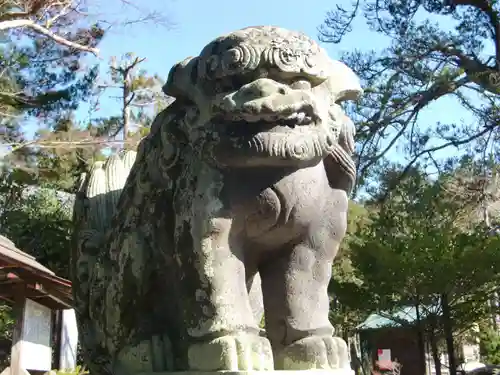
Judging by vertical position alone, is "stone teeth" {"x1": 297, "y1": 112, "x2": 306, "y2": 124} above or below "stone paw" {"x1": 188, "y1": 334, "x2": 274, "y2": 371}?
above

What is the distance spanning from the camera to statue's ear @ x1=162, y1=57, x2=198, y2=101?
5.54ft

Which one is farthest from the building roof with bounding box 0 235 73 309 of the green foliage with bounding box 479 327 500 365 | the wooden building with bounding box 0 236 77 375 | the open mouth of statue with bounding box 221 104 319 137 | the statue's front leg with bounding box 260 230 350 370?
the green foliage with bounding box 479 327 500 365

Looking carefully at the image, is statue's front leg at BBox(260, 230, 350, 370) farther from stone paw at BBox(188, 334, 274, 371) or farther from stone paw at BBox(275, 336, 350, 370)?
stone paw at BBox(188, 334, 274, 371)

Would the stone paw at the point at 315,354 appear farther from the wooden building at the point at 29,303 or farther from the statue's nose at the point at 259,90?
the wooden building at the point at 29,303

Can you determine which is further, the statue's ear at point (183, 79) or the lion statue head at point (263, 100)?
the statue's ear at point (183, 79)

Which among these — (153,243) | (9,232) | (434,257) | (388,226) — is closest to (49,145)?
(9,232)

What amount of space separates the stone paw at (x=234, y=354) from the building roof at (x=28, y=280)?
15.5 feet

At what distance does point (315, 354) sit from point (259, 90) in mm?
709

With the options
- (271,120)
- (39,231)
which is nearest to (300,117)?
(271,120)

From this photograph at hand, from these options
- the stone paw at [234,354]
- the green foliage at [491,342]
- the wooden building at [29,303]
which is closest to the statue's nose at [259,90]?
the stone paw at [234,354]

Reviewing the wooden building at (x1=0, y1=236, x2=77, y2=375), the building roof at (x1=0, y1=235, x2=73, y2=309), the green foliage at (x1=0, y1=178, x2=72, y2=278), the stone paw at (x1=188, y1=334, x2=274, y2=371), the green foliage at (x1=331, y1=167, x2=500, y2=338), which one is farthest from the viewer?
the green foliage at (x1=0, y1=178, x2=72, y2=278)

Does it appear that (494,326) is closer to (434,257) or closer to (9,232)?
(434,257)

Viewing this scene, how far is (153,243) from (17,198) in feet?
40.1

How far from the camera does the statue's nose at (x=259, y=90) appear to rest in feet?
4.95
